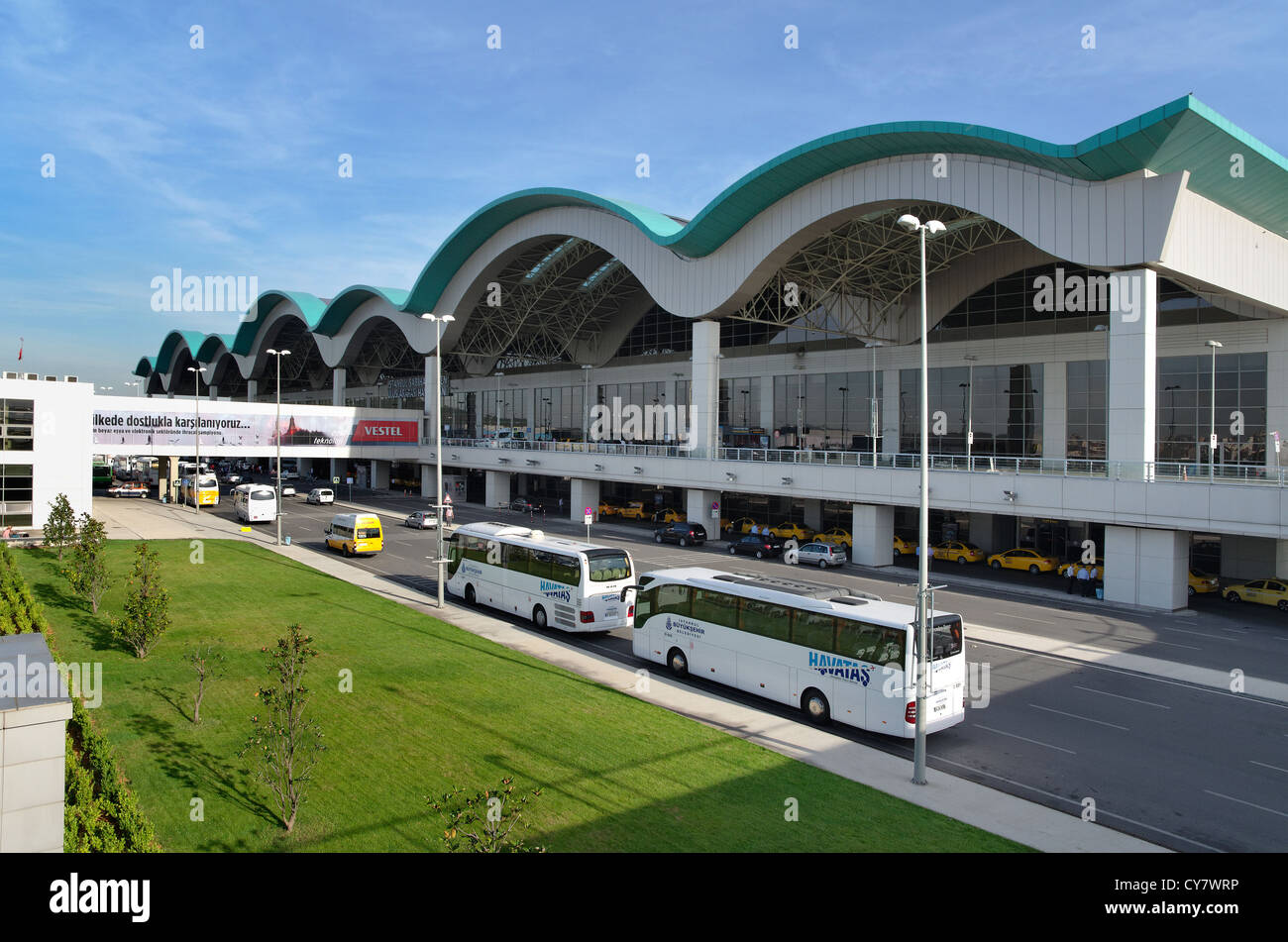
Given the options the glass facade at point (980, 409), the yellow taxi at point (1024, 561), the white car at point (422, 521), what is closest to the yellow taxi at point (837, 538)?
the yellow taxi at point (1024, 561)

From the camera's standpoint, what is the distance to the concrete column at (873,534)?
3609 centimetres

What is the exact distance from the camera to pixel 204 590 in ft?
82.8

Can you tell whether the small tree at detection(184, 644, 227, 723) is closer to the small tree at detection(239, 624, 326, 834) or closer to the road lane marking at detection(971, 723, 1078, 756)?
the small tree at detection(239, 624, 326, 834)

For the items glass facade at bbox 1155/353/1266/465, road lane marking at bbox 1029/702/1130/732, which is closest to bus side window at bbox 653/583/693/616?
road lane marking at bbox 1029/702/1130/732

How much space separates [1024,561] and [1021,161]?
17.6m

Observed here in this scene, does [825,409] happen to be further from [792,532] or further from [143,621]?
[143,621]

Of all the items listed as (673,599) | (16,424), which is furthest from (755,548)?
(16,424)

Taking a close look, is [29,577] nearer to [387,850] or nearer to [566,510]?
[387,850]

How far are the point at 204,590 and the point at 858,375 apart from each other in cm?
3576

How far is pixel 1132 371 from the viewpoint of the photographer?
27672 mm

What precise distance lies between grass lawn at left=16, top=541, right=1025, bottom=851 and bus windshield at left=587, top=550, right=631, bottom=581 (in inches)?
143

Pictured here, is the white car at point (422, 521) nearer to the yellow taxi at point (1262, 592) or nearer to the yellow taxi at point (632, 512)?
the yellow taxi at point (632, 512)
